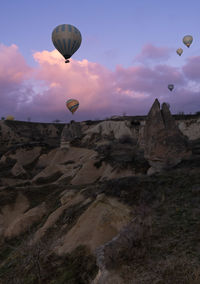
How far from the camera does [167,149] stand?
86.8 feet

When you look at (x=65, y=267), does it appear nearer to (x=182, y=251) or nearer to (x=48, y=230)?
(x=182, y=251)

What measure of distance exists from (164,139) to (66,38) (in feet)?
63.1

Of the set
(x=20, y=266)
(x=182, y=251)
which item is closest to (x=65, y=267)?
(x=20, y=266)

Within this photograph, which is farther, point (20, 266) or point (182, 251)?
point (20, 266)

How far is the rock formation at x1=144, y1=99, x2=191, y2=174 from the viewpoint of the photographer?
26.3 m

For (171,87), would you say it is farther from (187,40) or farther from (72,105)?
(72,105)

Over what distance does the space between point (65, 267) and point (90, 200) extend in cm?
852

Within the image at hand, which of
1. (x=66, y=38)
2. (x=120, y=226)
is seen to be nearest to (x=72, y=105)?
(x=66, y=38)

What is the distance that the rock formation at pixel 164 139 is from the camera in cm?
2634

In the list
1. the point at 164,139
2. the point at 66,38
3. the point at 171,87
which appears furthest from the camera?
the point at 171,87

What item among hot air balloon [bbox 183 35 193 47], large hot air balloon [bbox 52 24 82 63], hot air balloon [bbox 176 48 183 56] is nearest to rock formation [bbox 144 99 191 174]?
large hot air balloon [bbox 52 24 82 63]

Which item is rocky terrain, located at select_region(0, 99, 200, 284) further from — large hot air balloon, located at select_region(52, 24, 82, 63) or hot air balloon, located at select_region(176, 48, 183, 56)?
hot air balloon, located at select_region(176, 48, 183, 56)

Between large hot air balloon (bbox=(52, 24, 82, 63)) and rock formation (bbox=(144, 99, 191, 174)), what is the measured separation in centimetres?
1537

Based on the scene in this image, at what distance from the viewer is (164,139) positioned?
26344mm
